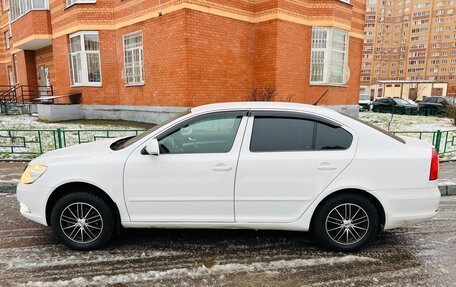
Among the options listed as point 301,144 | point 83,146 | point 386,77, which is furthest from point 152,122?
point 386,77

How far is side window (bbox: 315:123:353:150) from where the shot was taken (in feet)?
11.1

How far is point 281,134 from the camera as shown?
343 cm

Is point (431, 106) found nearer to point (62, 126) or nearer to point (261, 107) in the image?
point (62, 126)

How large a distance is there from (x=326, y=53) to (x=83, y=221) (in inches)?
482

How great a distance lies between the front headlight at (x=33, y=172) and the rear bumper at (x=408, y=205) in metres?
3.56

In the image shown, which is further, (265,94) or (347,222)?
(265,94)

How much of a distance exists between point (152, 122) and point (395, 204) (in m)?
10.4

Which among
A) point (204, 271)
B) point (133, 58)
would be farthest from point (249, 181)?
point (133, 58)

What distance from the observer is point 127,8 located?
507 inches

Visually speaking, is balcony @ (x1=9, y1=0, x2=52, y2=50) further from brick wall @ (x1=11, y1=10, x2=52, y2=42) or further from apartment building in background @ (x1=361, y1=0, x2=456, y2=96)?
apartment building in background @ (x1=361, y1=0, x2=456, y2=96)

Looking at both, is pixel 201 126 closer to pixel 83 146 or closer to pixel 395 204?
pixel 83 146

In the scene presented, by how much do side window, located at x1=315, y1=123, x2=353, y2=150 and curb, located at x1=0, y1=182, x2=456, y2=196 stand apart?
11.0 ft

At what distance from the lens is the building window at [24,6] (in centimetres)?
1665

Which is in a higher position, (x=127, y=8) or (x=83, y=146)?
(x=127, y=8)
